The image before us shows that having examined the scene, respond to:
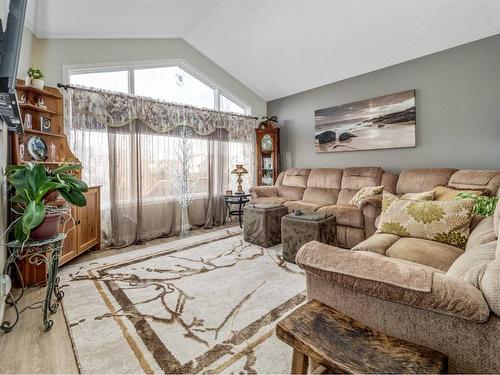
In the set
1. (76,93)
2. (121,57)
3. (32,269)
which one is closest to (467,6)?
(121,57)

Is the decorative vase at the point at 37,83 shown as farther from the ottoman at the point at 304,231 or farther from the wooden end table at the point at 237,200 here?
the ottoman at the point at 304,231

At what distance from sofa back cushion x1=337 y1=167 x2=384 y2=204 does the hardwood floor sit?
3.53 metres

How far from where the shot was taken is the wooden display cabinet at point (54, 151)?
2491 millimetres

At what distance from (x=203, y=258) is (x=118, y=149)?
2009 millimetres

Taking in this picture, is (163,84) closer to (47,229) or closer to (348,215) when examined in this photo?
(47,229)

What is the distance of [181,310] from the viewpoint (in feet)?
6.37

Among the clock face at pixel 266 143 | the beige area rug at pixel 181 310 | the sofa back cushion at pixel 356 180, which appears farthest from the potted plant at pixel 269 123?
the beige area rug at pixel 181 310

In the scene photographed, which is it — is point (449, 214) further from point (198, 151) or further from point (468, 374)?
point (198, 151)

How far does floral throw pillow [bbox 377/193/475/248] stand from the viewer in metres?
1.87

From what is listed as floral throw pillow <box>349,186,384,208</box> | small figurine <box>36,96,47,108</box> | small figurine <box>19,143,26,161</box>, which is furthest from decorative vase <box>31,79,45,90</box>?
floral throw pillow <box>349,186,384,208</box>

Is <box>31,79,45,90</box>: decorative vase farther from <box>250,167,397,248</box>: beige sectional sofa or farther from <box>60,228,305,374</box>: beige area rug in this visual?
<box>250,167,397,248</box>: beige sectional sofa

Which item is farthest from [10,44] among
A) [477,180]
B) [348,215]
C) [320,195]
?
[477,180]

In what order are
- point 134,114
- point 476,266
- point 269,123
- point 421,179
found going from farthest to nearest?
point 269,123 < point 134,114 < point 421,179 < point 476,266

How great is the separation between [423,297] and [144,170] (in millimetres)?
3815
